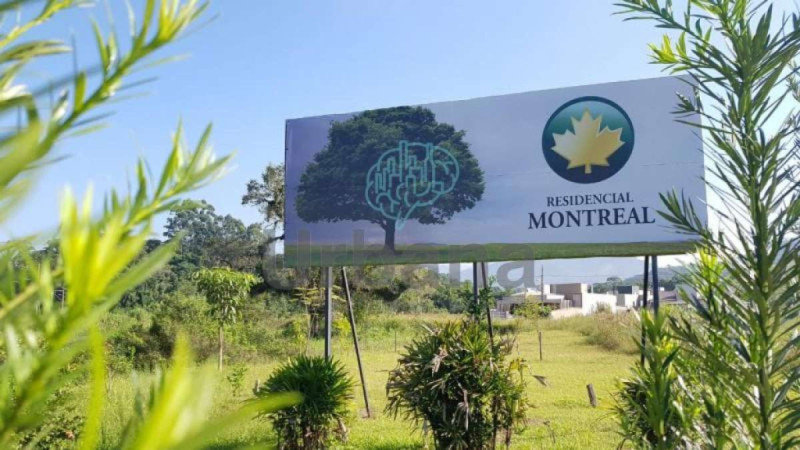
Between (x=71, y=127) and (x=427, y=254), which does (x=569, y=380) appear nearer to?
(x=427, y=254)

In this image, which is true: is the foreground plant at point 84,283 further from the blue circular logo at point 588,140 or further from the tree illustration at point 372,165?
the tree illustration at point 372,165

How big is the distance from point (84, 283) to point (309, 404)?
5777 mm

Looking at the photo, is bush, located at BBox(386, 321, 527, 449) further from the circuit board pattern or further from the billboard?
the circuit board pattern

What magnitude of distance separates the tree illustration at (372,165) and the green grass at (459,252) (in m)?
0.21

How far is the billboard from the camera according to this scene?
6074mm

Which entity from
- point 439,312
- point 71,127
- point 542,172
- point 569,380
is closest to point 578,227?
point 542,172

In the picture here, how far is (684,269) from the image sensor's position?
1360mm

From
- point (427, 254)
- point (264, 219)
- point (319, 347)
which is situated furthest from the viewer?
point (264, 219)

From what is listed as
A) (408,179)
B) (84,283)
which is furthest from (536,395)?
(84,283)

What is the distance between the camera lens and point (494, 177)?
21.6ft

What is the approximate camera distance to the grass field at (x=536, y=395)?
6402 millimetres

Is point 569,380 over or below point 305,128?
below

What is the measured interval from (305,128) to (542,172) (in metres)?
2.67

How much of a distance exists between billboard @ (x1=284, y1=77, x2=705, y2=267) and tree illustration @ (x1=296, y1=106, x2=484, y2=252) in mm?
11
